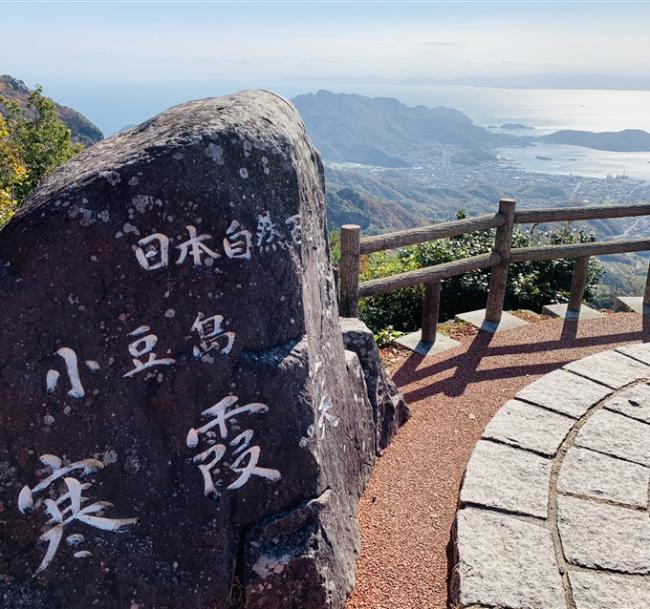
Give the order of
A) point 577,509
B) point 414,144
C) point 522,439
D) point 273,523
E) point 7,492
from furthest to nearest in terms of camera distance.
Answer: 1. point 414,144
2. point 522,439
3. point 577,509
4. point 273,523
5. point 7,492

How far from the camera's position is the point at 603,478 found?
9.12 ft

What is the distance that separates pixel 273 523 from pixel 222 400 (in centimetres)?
50

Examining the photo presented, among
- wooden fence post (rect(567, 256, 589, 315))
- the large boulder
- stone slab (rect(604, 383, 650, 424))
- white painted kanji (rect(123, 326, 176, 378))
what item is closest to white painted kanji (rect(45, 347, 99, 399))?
the large boulder

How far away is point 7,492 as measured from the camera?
5.50 ft

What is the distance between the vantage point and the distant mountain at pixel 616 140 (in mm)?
99713

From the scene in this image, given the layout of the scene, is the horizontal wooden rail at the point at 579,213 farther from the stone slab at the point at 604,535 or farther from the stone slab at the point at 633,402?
the stone slab at the point at 604,535

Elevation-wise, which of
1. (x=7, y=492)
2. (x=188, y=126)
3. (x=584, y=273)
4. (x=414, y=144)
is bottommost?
(x=414, y=144)

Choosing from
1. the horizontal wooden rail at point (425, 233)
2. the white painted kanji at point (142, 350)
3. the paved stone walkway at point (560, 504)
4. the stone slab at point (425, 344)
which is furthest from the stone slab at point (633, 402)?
the white painted kanji at point (142, 350)

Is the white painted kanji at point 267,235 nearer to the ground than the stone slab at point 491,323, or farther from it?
farther from it

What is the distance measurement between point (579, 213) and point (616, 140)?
11526cm

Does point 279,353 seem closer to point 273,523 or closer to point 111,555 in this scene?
point 273,523

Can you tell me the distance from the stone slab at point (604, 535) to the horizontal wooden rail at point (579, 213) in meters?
3.13

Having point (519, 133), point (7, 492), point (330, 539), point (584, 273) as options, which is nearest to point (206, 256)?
point (7, 492)

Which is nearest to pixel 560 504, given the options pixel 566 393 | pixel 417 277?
pixel 566 393
